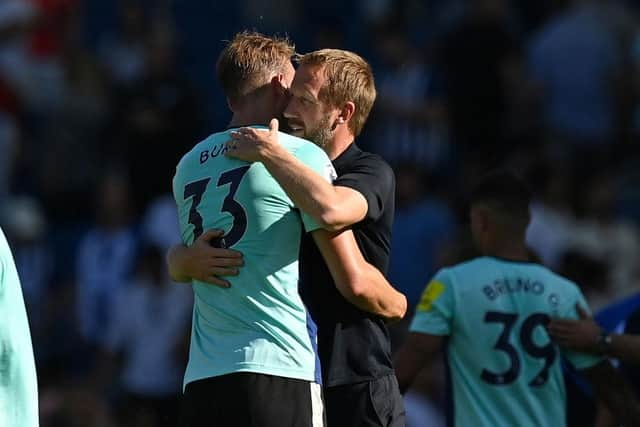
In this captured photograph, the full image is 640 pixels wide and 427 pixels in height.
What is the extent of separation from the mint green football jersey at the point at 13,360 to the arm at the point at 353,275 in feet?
3.59

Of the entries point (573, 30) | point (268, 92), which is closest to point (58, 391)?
point (573, 30)

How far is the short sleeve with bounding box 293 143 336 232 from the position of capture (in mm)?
5270

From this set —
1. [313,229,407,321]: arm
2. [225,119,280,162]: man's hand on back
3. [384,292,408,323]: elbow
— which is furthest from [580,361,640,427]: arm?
[225,119,280,162]: man's hand on back

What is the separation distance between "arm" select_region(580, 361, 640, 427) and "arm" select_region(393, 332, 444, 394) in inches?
29.0

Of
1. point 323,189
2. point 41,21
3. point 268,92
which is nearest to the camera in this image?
point 323,189

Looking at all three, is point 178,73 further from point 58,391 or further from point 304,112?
point 304,112

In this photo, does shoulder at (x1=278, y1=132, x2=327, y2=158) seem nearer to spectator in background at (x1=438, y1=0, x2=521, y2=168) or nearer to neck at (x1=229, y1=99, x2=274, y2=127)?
neck at (x1=229, y1=99, x2=274, y2=127)

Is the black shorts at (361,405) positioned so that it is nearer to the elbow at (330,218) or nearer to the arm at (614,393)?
the elbow at (330,218)

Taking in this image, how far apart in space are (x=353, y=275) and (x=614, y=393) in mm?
1912

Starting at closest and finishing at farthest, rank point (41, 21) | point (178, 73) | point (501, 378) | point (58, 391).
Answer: point (501, 378) < point (58, 391) < point (178, 73) < point (41, 21)

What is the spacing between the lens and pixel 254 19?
1442 cm

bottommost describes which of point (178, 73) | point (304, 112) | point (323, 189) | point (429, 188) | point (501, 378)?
point (501, 378)

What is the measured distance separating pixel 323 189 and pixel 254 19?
943cm

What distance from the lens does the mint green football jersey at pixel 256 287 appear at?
5227 millimetres
